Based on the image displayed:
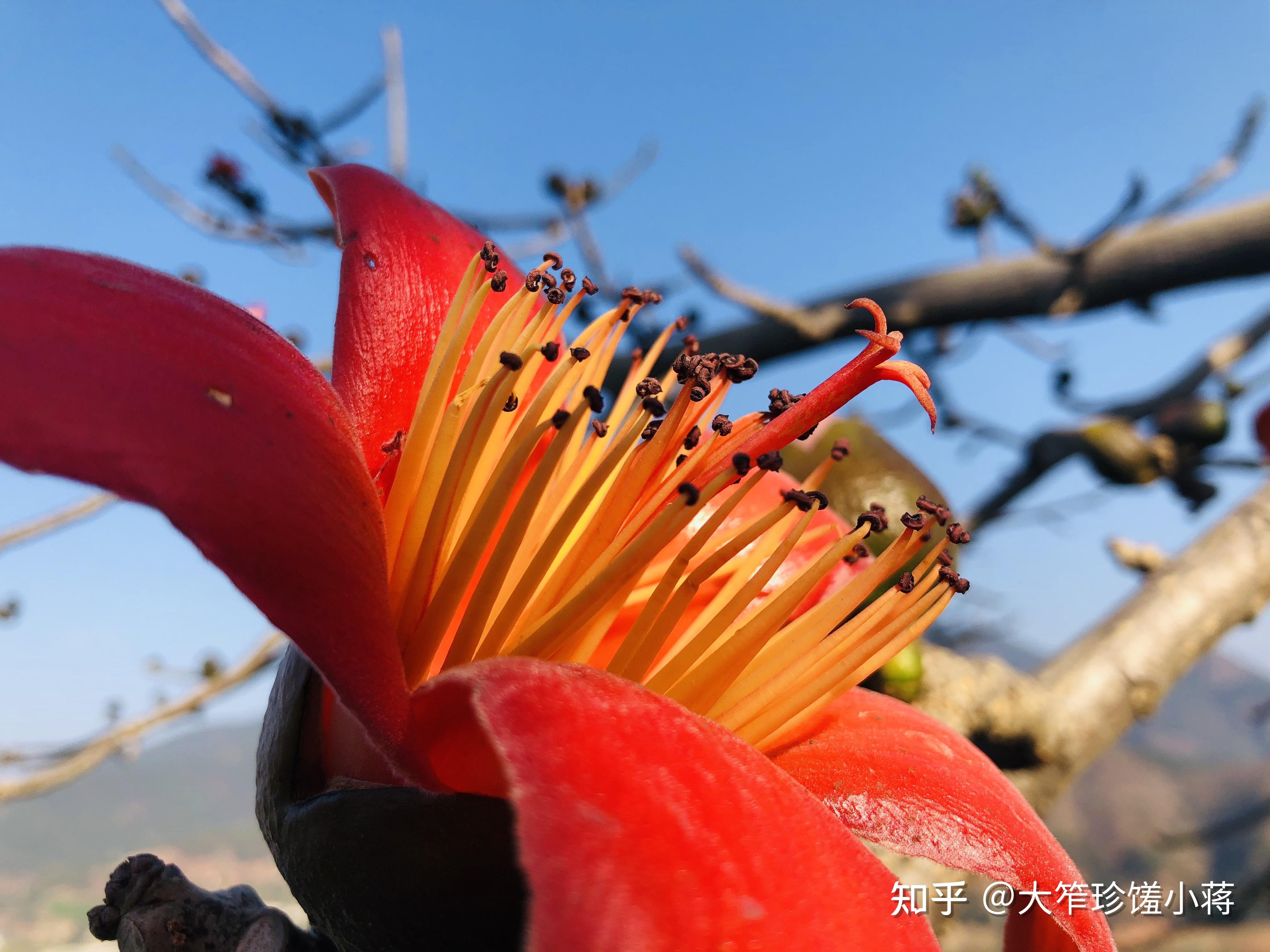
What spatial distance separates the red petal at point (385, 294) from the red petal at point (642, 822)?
11.4 inches

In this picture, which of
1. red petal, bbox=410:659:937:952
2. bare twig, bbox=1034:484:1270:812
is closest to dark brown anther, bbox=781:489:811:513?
red petal, bbox=410:659:937:952

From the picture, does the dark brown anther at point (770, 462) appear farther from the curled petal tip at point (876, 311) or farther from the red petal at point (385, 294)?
the red petal at point (385, 294)

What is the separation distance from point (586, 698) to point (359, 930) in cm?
23

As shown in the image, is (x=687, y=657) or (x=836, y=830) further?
(x=687, y=657)

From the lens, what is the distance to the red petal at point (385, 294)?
0.70 metres

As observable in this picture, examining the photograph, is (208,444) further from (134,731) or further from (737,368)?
(134,731)

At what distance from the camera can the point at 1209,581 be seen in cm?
159

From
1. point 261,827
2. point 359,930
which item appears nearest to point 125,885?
point 261,827

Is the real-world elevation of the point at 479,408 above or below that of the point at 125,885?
above

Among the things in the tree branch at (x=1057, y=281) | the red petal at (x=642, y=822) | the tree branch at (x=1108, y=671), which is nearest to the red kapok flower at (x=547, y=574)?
the red petal at (x=642, y=822)

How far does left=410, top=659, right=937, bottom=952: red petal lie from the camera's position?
330 mm

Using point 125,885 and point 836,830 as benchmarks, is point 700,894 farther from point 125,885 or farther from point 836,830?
point 125,885

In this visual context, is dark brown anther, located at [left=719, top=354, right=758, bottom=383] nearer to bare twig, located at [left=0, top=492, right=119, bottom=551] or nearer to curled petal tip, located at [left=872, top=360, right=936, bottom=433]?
curled petal tip, located at [left=872, top=360, right=936, bottom=433]

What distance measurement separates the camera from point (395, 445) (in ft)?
2.17
